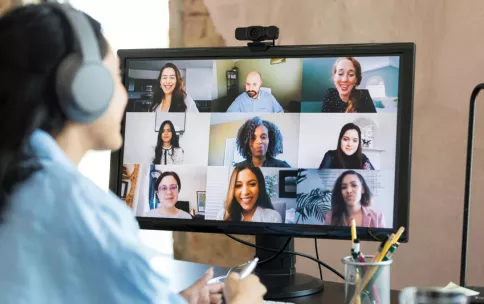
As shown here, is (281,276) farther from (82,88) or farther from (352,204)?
(82,88)

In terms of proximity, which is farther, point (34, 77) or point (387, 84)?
point (387, 84)

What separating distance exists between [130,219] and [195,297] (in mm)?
332

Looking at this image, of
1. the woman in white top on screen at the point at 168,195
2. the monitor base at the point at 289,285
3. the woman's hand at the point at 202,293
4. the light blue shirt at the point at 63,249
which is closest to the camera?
the light blue shirt at the point at 63,249

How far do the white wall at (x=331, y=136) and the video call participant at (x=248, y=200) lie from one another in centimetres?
9

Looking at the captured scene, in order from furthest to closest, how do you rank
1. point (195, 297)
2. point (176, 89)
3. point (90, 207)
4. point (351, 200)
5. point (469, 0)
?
point (469, 0)
point (176, 89)
point (351, 200)
point (195, 297)
point (90, 207)

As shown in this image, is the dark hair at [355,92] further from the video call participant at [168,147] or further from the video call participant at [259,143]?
the video call participant at [168,147]

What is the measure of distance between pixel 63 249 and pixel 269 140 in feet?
2.01

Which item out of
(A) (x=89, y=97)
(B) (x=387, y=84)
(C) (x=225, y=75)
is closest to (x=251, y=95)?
(C) (x=225, y=75)

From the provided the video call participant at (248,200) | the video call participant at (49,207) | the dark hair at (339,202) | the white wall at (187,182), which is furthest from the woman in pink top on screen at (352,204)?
the video call participant at (49,207)

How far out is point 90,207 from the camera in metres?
0.61

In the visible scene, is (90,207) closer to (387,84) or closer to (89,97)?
(89,97)

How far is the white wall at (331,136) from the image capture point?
1.12 m

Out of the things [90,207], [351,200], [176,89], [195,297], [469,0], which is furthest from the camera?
[469,0]

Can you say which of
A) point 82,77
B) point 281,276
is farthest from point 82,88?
point 281,276
